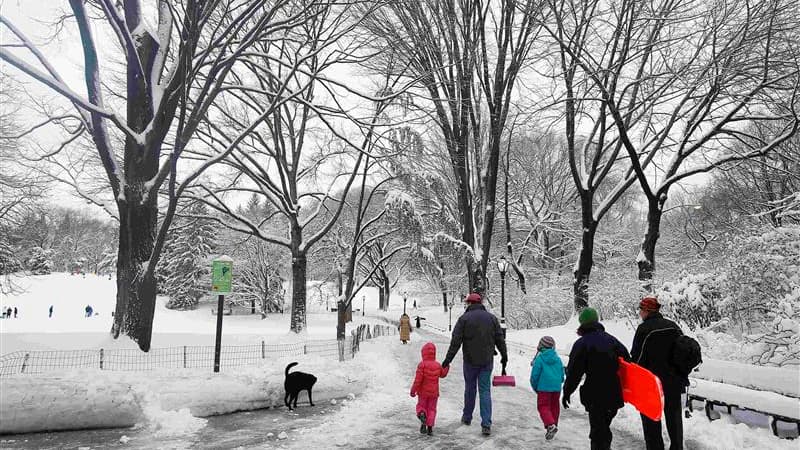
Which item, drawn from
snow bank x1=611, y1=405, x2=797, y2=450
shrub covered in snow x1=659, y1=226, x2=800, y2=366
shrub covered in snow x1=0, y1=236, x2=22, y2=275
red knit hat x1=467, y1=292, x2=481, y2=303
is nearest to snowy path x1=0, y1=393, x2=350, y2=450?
red knit hat x1=467, y1=292, x2=481, y2=303

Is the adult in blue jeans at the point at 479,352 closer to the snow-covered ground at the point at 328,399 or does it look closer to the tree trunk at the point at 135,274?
the snow-covered ground at the point at 328,399

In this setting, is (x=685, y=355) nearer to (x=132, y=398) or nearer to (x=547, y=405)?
(x=547, y=405)

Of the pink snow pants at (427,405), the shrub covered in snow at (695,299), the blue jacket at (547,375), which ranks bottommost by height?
the pink snow pants at (427,405)

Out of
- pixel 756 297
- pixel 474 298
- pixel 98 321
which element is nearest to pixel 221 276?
pixel 474 298

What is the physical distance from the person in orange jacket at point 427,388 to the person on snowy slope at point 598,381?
1.89 m

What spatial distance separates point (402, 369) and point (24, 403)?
29.8 feet

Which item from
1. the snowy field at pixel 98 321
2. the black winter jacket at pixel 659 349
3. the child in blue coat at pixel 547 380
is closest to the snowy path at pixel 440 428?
the child in blue coat at pixel 547 380

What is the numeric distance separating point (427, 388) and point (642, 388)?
272 centimetres

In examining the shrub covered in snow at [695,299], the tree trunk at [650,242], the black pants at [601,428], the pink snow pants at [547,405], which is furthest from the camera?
the tree trunk at [650,242]

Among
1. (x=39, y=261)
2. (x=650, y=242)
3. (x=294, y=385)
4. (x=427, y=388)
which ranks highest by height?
(x=39, y=261)

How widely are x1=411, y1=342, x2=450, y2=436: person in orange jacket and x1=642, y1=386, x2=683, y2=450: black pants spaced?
246 centimetres

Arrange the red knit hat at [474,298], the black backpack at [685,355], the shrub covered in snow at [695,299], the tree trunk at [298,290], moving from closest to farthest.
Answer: the black backpack at [685,355]
the red knit hat at [474,298]
the shrub covered in snow at [695,299]
the tree trunk at [298,290]

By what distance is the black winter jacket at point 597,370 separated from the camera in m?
5.21

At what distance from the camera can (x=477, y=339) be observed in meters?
6.90
